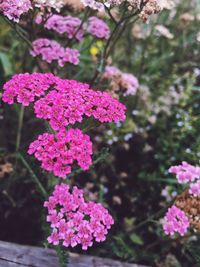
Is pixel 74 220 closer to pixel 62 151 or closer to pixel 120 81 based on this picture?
pixel 62 151

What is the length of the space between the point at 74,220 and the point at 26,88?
22.3 inches

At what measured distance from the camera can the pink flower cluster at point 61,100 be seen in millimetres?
1791

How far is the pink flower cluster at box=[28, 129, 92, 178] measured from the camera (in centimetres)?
169

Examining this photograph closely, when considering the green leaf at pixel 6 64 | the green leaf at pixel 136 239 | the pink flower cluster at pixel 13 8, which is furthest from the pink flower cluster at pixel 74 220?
the green leaf at pixel 6 64

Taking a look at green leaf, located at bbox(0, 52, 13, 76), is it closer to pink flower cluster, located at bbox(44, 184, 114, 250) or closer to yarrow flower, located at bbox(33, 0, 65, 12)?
yarrow flower, located at bbox(33, 0, 65, 12)

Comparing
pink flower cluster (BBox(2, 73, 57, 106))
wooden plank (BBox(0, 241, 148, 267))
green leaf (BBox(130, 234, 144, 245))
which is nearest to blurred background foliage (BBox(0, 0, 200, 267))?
green leaf (BBox(130, 234, 144, 245))

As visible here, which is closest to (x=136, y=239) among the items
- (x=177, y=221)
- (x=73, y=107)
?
(x=177, y=221)

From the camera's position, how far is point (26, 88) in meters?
1.91

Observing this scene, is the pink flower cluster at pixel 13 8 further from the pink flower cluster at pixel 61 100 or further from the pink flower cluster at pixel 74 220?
the pink flower cluster at pixel 74 220

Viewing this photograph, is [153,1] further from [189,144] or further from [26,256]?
[26,256]

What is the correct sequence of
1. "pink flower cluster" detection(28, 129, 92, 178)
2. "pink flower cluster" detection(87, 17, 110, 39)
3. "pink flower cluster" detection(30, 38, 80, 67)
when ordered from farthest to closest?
1. "pink flower cluster" detection(87, 17, 110, 39)
2. "pink flower cluster" detection(30, 38, 80, 67)
3. "pink flower cluster" detection(28, 129, 92, 178)

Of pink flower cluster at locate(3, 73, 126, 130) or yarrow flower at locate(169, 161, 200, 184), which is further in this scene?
yarrow flower at locate(169, 161, 200, 184)

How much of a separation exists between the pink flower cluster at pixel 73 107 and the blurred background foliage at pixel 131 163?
12.3 inches

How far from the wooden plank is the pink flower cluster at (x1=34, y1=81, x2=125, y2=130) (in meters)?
0.65
